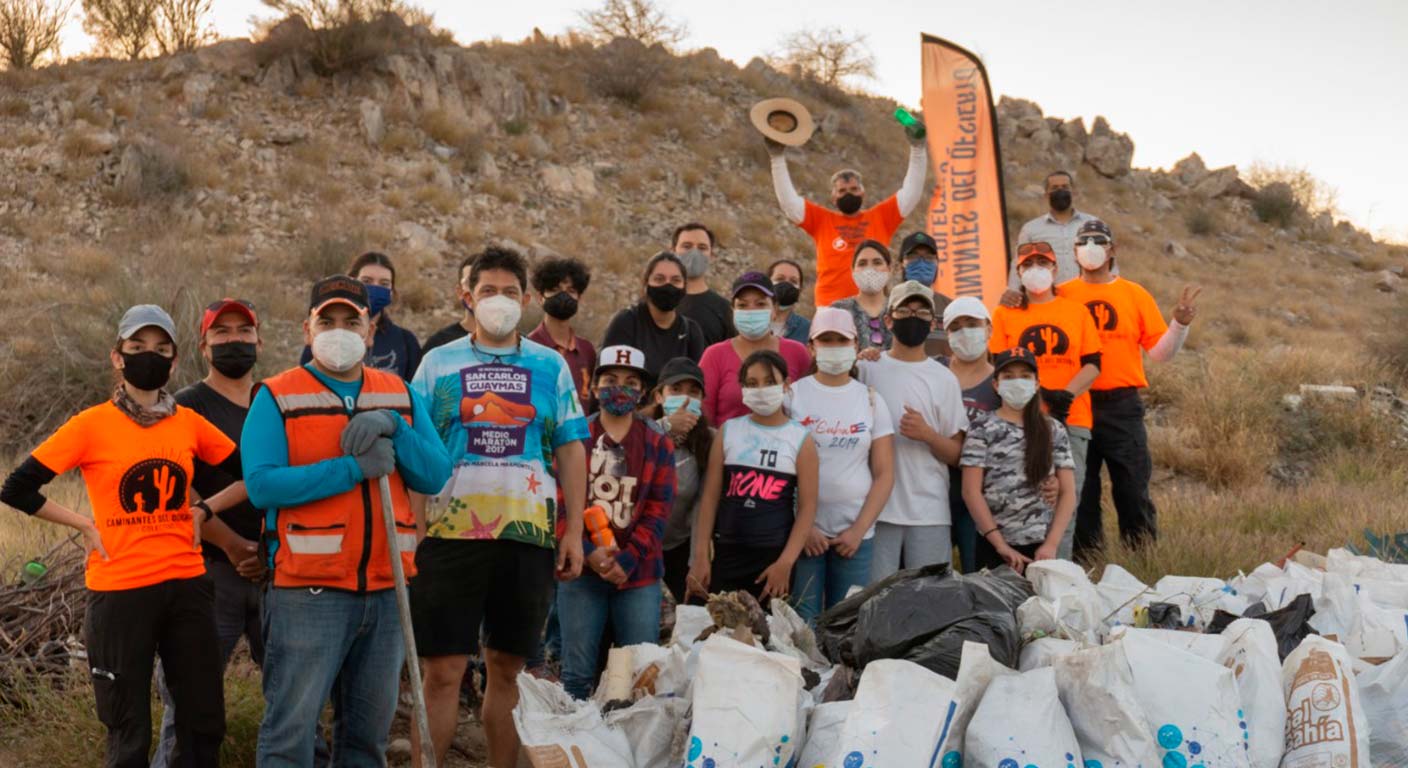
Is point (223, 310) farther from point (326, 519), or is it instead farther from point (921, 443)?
point (921, 443)

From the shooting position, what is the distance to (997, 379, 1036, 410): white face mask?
5.90m

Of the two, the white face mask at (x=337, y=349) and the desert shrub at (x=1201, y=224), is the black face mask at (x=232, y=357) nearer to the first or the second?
the white face mask at (x=337, y=349)

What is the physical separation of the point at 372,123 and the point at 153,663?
61.8 ft

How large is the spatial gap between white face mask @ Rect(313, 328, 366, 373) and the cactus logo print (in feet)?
2.55

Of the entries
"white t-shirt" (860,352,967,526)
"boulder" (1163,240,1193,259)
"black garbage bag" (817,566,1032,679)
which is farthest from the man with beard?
"boulder" (1163,240,1193,259)

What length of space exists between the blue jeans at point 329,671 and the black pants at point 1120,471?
4.58 meters

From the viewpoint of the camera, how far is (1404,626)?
4949 mm

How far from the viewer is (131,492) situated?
13.4 ft

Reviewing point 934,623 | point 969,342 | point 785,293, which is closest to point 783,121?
point 785,293

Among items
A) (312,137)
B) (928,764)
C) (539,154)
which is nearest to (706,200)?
(539,154)

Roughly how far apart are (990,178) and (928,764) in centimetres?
761

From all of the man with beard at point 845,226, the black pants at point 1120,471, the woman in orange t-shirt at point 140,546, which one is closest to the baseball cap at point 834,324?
the black pants at point 1120,471

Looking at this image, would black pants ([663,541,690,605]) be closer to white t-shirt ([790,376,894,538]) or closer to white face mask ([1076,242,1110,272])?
white t-shirt ([790,376,894,538])

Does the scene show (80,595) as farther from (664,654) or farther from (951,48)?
(951,48)
